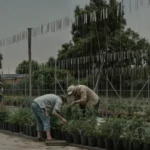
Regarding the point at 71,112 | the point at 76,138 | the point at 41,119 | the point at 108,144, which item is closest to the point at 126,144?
the point at 108,144

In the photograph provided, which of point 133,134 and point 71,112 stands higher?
point 71,112

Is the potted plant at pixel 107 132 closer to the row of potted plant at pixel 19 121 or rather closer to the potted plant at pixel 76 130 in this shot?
the potted plant at pixel 76 130

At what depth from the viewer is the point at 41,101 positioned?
9.55m

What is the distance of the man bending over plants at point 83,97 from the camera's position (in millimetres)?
9555

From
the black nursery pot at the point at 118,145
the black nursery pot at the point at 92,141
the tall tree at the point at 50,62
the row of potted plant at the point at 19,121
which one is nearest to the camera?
the black nursery pot at the point at 118,145

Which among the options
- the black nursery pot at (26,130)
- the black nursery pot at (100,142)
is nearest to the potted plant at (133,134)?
the black nursery pot at (100,142)

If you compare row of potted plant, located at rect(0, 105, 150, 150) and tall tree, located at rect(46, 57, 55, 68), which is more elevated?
tall tree, located at rect(46, 57, 55, 68)

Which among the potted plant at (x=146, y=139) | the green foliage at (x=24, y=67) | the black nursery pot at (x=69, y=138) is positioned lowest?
the black nursery pot at (x=69, y=138)

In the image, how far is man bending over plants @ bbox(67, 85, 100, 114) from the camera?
31.3 feet

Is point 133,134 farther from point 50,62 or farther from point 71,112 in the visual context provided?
point 50,62

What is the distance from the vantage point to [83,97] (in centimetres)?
960

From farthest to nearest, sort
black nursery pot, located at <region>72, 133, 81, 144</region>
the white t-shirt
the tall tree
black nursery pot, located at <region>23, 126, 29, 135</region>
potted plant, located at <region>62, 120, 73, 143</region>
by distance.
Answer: the tall tree
black nursery pot, located at <region>23, 126, 29, 135</region>
the white t-shirt
potted plant, located at <region>62, 120, 73, 143</region>
black nursery pot, located at <region>72, 133, 81, 144</region>

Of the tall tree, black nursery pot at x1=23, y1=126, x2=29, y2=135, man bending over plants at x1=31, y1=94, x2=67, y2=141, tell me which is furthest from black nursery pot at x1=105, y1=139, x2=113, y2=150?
the tall tree

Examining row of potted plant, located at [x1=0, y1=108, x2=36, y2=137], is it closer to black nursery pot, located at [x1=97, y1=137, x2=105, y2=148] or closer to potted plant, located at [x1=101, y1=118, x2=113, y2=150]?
black nursery pot, located at [x1=97, y1=137, x2=105, y2=148]
